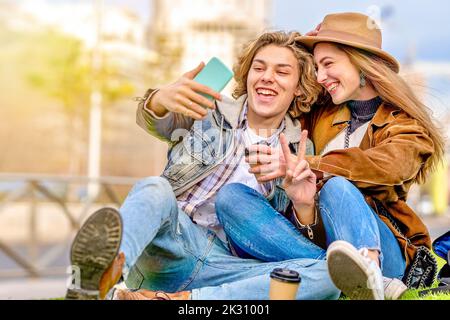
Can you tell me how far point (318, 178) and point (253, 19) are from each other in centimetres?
2035

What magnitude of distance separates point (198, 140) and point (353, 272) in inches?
34.8

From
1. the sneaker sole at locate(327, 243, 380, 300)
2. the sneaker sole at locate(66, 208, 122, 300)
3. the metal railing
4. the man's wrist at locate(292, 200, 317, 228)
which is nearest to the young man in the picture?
the sneaker sole at locate(66, 208, 122, 300)

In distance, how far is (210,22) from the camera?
21.8 metres

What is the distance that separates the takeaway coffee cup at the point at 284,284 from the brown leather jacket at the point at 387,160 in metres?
0.54

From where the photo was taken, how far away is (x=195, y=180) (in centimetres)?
252

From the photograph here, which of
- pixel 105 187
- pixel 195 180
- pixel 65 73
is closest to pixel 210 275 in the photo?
pixel 195 180

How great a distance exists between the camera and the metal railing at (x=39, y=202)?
21.0ft

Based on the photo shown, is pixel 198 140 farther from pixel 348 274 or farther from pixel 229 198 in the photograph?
pixel 348 274

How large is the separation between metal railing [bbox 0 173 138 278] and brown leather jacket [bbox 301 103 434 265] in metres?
4.06

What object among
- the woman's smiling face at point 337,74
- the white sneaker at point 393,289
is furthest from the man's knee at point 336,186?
the woman's smiling face at point 337,74

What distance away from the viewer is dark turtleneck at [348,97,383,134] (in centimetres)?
266

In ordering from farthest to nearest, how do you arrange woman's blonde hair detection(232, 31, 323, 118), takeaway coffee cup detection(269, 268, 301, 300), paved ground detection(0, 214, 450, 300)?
1. paved ground detection(0, 214, 450, 300)
2. woman's blonde hair detection(232, 31, 323, 118)
3. takeaway coffee cup detection(269, 268, 301, 300)

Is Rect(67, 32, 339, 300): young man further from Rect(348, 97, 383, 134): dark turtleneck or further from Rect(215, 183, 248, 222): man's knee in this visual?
Rect(348, 97, 383, 134): dark turtleneck
